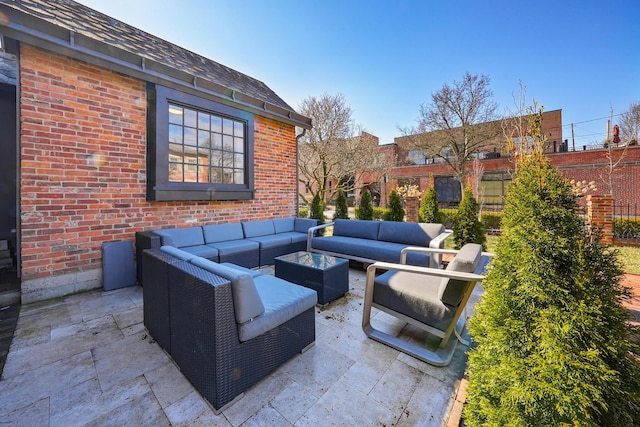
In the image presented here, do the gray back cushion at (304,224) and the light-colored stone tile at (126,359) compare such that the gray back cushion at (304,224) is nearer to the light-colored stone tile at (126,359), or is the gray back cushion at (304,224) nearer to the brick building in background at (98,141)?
the brick building in background at (98,141)

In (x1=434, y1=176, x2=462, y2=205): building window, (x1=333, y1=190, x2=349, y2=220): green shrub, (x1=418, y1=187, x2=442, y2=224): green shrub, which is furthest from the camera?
(x1=434, y1=176, x2=462, y2=205): building window

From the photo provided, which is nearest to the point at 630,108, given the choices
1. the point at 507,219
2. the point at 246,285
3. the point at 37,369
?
the point at 507,219

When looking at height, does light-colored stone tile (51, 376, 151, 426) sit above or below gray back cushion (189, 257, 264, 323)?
below

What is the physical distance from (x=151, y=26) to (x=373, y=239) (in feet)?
20.4

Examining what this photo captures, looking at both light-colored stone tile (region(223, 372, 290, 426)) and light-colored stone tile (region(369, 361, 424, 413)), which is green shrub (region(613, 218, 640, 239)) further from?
light-colored stone tile (region(223, 372, 290, 426))

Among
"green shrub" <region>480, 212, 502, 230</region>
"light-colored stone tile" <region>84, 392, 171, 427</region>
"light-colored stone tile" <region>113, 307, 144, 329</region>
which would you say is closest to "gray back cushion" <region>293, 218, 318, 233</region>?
"light-colored stone tile" <region>113, 307, 144, 329</region>

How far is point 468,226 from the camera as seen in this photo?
5.22m

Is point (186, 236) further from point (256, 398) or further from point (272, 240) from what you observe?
point (256, 398)

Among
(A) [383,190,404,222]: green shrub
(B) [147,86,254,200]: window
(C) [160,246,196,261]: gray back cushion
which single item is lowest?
(C) [160,246,196,261]: gray back cushion

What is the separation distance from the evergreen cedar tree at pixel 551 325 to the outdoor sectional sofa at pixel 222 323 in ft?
4.16

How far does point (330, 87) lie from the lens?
9938 mm

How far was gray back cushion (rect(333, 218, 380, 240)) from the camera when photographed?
4.98 meters

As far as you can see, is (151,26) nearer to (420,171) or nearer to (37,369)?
(37,369)

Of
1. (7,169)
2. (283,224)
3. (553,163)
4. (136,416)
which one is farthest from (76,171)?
(553,163)
